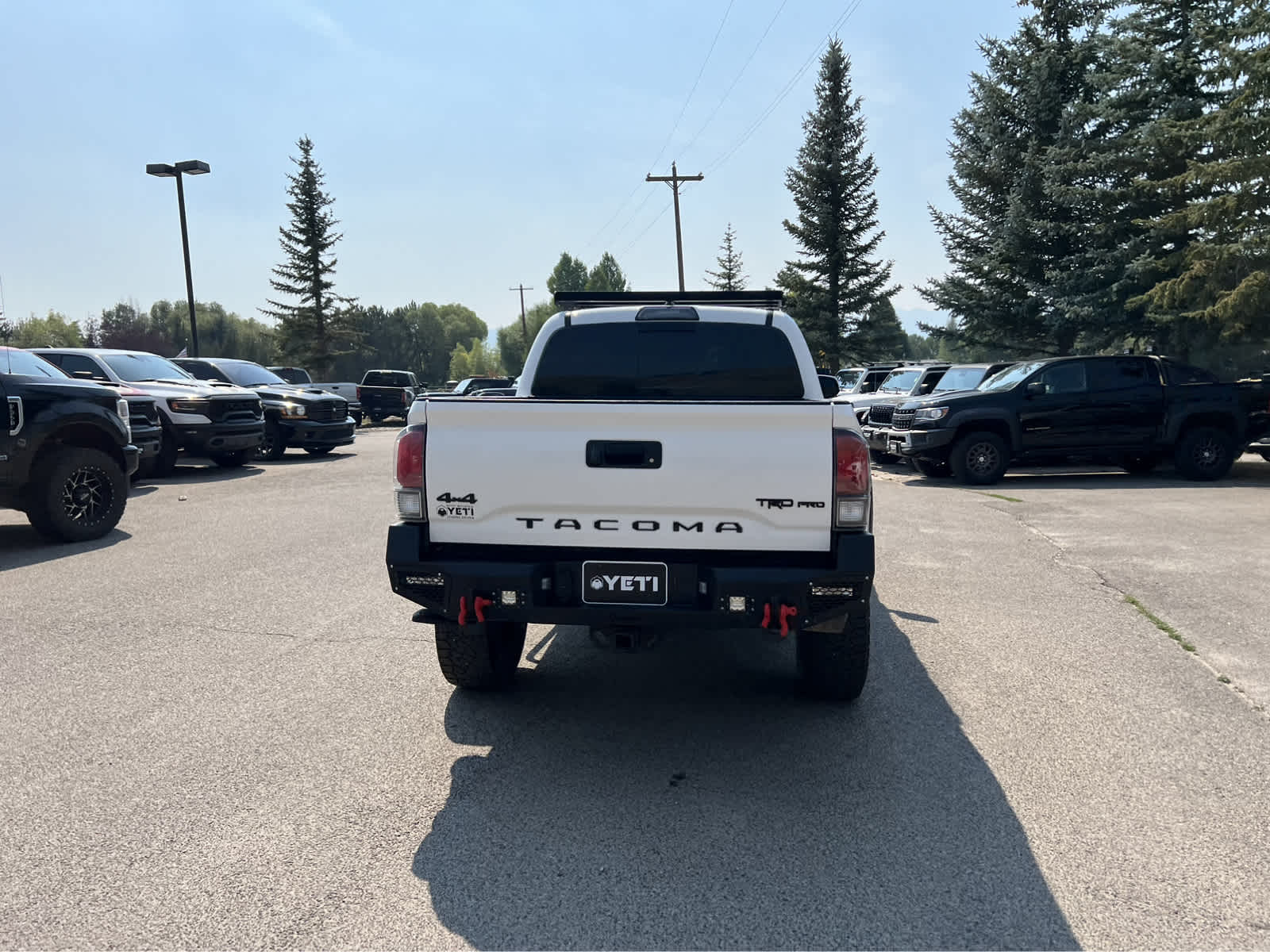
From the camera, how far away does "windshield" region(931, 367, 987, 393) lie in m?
16.9

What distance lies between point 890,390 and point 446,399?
1764 cm

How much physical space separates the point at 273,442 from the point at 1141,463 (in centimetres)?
1588

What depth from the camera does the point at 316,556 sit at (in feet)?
28.6

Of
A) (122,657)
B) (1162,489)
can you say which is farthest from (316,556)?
(1162,489)

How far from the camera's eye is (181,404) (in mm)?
15156

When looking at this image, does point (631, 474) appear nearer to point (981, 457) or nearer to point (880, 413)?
point (981, 457)

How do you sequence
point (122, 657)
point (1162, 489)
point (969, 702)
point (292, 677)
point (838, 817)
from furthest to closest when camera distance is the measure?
point (1162, 489) → point (122, 657) → point (292, 677) → point (969, 702) → point (838, 817)

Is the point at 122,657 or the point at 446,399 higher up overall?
the point at 446,399

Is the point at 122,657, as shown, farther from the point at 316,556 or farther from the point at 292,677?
the point at 316,556

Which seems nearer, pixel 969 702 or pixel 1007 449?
pixel 969 702

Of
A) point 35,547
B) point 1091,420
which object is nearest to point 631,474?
point 35,547

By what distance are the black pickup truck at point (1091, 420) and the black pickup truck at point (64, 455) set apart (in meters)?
10.9

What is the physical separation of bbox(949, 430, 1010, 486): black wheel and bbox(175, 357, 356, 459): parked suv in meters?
12.3

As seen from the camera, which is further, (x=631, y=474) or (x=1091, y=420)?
(x=1091, y=420)
